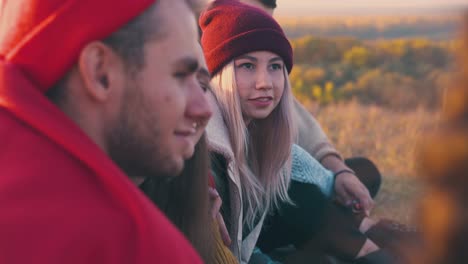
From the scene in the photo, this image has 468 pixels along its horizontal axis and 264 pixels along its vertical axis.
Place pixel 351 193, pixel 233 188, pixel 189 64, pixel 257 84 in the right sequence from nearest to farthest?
pixel 189 64 → pixel 233 188 → pixel 257 84 → pixel 351 193

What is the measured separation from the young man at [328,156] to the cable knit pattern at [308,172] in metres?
0.11

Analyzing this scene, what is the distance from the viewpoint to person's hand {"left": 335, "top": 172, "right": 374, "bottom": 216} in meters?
3.51

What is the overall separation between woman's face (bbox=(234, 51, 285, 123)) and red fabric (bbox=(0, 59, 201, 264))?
6.16ft

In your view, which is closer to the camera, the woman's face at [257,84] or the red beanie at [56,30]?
the red beanie at [56,30]

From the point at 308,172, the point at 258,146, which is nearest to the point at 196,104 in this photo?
the point at 258,146

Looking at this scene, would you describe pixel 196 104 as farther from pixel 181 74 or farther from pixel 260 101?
pixel 260 101

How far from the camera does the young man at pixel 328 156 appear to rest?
353cm

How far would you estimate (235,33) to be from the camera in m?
3.02

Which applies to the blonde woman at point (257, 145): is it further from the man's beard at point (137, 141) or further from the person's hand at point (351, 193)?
the man's beard at point (137, 141)

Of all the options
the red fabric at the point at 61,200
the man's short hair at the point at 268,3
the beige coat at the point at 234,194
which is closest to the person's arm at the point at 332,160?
the man's short hair at the point at 268,3

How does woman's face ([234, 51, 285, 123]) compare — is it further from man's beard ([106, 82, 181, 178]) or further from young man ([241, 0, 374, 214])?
man's beard ([106, 82, 181, 178])

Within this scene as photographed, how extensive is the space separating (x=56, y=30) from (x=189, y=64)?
11.0 inches

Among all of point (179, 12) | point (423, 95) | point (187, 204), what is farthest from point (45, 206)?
point (423, 95)

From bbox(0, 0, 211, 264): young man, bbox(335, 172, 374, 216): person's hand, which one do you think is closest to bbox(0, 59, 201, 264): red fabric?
bbox(0, 0, 211, 264): young man
